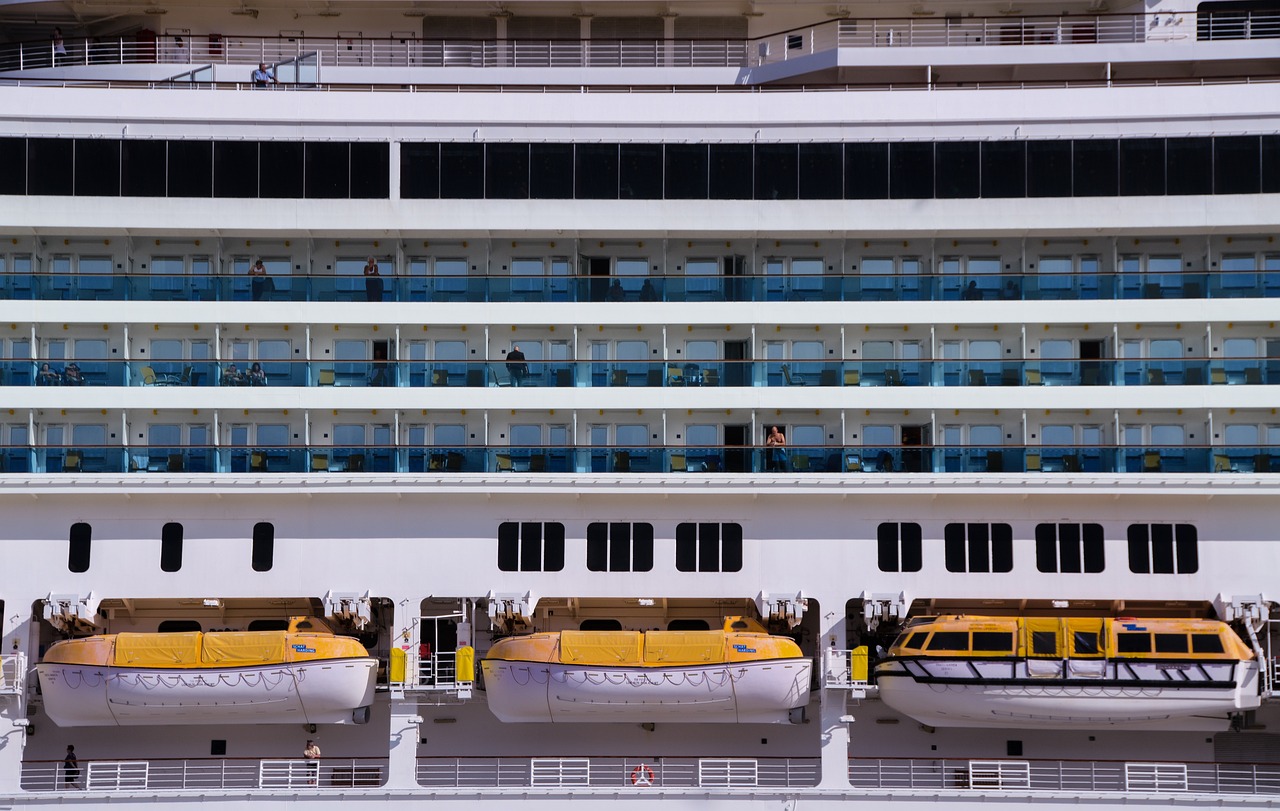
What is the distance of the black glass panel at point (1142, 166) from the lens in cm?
2778

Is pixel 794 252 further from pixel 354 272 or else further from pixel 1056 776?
pixel 1056 776

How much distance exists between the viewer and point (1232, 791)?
26.9 m

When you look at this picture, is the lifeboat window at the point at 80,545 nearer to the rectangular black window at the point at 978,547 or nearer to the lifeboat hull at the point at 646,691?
the lifeboat hull at the point at 646,691

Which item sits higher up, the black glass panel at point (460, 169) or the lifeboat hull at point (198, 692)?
the black glass panel at point (460, 169)

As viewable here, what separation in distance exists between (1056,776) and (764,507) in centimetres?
637

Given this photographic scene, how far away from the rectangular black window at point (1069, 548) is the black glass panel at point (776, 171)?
680 cm

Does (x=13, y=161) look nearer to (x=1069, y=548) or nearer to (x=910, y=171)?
(x=910, y=171)

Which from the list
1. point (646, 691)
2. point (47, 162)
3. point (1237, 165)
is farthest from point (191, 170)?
point (1237, 165)

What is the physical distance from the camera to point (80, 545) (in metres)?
27.3

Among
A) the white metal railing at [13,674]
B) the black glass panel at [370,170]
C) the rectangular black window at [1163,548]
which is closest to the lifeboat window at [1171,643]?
the rectangular black window at [1163,548]

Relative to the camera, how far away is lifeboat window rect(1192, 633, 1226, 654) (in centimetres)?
2564

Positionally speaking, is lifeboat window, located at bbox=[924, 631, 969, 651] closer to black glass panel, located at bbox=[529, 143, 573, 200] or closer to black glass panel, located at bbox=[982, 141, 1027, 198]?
black glass panel, located at bbox=[982, 141, 1027, 198]

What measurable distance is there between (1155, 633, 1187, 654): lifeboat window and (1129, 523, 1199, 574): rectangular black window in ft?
5.35

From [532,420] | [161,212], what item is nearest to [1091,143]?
[532,420]
